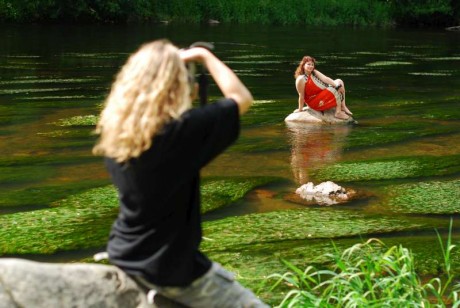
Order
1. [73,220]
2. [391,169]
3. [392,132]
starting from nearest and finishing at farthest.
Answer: [73,220], [391,169], [392,132]

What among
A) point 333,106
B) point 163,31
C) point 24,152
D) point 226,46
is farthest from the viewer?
point 163,31

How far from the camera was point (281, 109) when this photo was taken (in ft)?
55.0

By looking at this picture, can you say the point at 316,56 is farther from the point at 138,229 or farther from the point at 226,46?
the point at 138,229

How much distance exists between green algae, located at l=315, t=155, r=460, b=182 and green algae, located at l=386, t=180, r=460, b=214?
50 cm

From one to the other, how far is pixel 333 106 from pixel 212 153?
1178 cm

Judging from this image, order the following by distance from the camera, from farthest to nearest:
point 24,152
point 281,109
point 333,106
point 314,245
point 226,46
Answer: point 226,46, point 281,109, point 333,106, point 24,152, point 314,245

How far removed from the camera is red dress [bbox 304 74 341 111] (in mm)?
15289

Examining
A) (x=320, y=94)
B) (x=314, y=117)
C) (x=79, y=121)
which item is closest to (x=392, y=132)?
(x=314, y=117)

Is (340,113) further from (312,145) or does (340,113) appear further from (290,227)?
(290,227)

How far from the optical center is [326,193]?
9664 mm

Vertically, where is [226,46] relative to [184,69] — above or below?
below

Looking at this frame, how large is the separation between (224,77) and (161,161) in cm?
A: 54

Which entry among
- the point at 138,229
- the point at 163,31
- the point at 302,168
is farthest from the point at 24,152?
the point at 163,31

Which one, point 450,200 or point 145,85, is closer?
point 145,85
